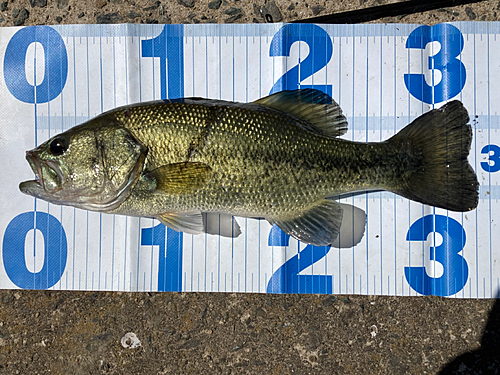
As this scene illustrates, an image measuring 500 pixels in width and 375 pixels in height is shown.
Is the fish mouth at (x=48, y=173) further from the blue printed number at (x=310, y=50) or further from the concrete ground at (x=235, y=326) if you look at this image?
the blue printed number at (x=310, y=50)

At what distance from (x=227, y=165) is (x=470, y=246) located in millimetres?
1535

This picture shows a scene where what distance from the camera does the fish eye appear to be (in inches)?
67.0

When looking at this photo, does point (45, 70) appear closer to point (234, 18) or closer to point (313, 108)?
point (234, 18)

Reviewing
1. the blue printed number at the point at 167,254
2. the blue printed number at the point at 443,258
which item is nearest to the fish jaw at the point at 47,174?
the blue printed number at the point at 167,254

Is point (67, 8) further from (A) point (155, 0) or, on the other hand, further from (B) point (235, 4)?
(B) point (235, 4)

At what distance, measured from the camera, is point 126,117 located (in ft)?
5.64

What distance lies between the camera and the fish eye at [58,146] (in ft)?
5.58

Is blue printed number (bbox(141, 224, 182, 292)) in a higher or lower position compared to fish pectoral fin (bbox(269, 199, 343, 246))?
lower

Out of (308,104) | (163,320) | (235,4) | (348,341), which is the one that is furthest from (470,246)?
(235,4)

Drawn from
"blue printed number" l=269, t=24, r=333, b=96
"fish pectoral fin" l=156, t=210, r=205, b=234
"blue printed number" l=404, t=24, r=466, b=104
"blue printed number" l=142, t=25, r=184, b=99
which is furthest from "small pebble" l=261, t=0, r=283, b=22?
"fish pectoral fin" l=156, t=210, r=205, b=234

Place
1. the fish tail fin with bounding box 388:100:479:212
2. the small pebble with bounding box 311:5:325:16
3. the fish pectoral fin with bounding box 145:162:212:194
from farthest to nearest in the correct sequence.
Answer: the small pebble with bounding box 311:5:325:16 → the fish tail fin with bounding box 388:100:479:212 → the fish pectoral fin with bounding box 145:162:212:194

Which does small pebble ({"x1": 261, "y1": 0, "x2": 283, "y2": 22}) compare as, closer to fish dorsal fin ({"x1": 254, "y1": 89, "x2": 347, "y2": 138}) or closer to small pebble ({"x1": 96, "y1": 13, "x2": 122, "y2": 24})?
fish dorsal fin ({"x1": 254, "y1": 89, "x2": 347, "y2": 138})

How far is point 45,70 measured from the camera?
2148 mm

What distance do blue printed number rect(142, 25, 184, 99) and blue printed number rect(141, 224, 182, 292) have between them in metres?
0.83
